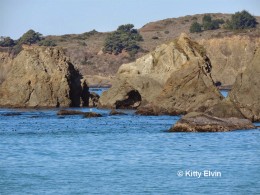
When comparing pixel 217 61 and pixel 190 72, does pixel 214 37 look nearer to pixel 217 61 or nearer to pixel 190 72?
pixel 217 61

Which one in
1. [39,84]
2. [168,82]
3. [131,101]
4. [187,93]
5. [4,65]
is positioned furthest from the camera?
[4,65]

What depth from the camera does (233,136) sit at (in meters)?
52.6

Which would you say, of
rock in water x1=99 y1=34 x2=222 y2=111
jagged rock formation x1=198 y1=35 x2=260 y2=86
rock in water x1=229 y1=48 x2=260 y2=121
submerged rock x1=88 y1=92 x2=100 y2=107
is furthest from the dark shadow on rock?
jagged rock formation x1=198 y1=35 x2=260 y2=86

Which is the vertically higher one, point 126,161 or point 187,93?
point 187,93

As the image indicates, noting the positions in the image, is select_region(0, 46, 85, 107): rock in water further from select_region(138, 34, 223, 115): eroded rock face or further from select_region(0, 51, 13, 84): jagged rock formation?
select_region(0, 51, 13, 84): jagged rock formation

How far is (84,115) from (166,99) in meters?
7.81

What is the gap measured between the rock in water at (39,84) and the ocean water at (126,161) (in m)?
26.9

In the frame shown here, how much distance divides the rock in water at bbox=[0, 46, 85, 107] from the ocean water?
26869 millimetres

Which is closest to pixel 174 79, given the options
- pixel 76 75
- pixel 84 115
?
pixel 84 115

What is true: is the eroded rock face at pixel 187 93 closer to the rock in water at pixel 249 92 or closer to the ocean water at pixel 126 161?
the rock in water at pixel 249 92

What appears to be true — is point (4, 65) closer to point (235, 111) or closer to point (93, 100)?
point (93, 100)

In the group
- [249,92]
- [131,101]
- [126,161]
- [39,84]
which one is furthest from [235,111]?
[39,84]

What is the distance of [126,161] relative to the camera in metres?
42.2

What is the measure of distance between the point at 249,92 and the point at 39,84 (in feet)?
103
